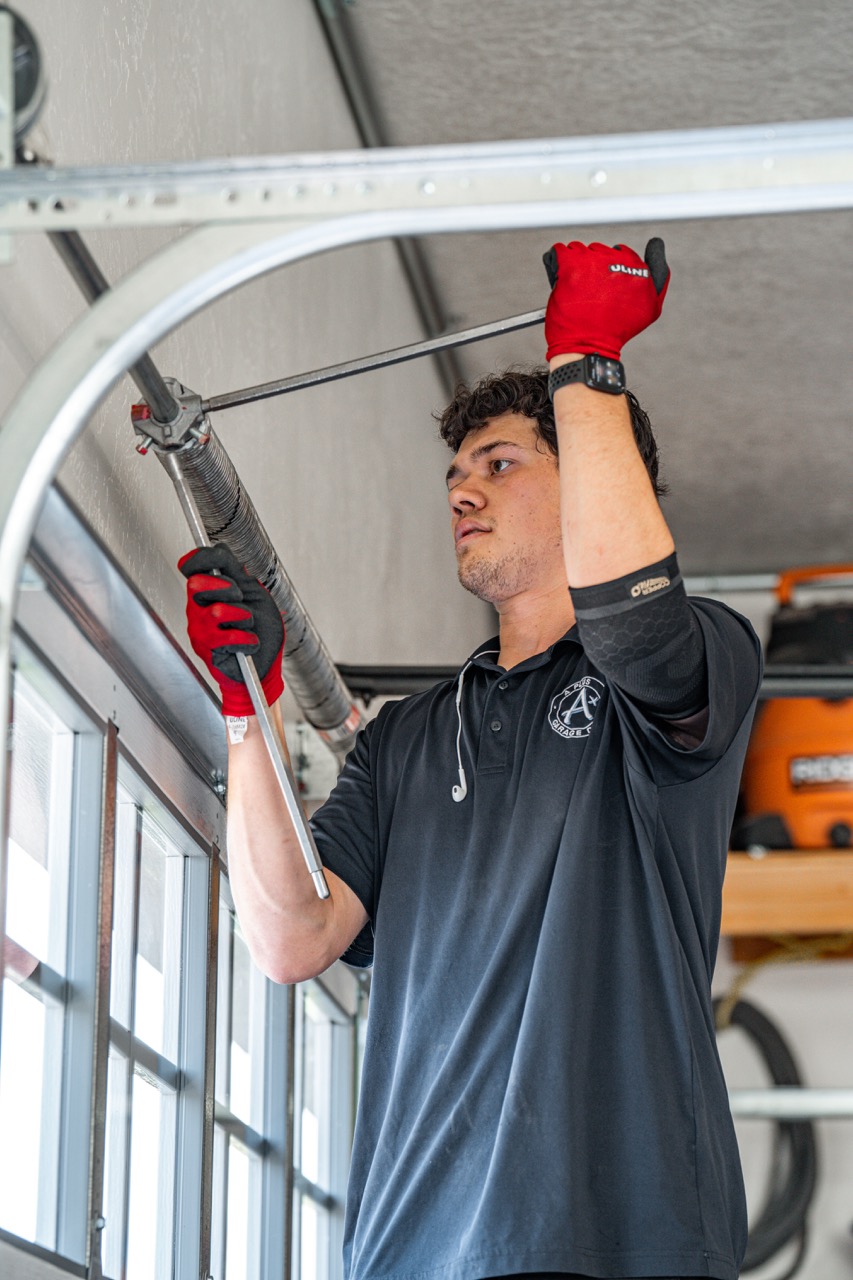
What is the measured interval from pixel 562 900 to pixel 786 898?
143 inches

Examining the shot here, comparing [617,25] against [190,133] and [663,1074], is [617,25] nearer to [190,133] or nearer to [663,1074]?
Result: [190,133]

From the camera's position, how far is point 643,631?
5.89 feet

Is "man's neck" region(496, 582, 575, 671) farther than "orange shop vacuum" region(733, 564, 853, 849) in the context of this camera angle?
No

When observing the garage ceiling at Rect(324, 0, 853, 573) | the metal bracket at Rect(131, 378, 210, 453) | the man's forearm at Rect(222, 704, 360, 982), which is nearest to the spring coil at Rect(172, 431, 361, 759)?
the metal bracket at Rect(131, 378, 210, 453)

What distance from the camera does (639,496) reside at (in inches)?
70.9

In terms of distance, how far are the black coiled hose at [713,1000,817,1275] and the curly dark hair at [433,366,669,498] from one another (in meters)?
3.42

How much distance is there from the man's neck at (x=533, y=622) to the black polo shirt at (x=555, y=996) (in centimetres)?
9

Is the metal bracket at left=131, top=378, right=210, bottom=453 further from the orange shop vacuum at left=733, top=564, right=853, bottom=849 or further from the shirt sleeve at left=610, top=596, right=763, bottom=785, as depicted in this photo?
the orange shop vacuum at left=733, top=564, right=853, bottom=849

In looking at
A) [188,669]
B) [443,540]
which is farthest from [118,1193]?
[443,540]

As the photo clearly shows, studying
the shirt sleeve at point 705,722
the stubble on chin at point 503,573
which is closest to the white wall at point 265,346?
the stubble on chin at point 503,573

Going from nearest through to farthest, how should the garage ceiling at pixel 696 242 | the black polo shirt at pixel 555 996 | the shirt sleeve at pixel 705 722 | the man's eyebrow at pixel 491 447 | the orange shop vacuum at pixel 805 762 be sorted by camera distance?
the black polo shirt at pixel 555 996 < the shirt sleeve at pixel 705 722 < the man's eyebrow at pixel 491 447 < the garage ceiling at pixel 696 242 < the orange shop vacuum at pixel 805 762

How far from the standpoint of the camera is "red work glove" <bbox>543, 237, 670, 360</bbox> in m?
1.79

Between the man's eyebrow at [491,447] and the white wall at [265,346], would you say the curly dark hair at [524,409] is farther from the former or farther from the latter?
the white wall at [265,346]

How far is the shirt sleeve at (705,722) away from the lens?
6.19ft
